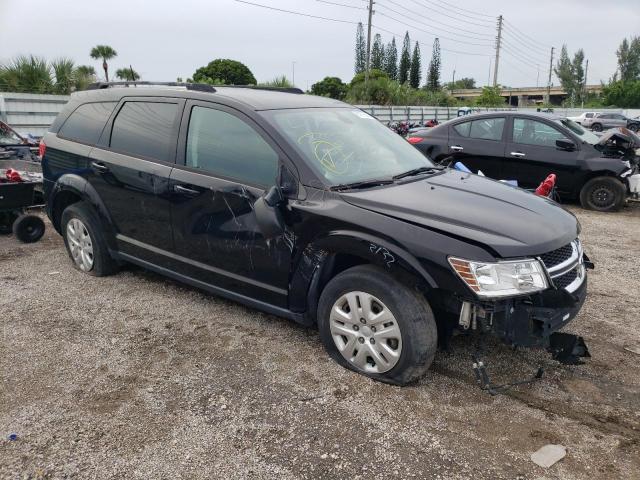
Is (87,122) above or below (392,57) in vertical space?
below

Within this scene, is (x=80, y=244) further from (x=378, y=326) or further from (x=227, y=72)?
(x=227, y=72)

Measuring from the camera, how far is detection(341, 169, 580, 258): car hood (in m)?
2.98

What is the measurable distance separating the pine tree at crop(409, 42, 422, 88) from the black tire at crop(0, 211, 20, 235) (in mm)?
73798

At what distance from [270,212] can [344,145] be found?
0.86 m

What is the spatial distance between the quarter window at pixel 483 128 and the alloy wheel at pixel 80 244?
6299 mm

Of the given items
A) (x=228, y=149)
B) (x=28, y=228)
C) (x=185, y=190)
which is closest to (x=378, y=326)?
(x=228, y=149)

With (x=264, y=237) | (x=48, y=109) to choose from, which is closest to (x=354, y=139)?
(x=264, y=237)

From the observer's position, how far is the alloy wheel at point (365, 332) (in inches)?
124

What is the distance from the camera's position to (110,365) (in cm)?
358

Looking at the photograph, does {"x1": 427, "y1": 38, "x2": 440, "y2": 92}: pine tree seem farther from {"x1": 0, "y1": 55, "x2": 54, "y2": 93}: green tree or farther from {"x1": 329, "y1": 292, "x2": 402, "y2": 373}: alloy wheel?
{"x1": 329, "y1": 292, "x2": 402, "y2": 373}: alloy wheel

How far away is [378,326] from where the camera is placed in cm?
320

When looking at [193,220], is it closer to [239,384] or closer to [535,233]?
[239,384]

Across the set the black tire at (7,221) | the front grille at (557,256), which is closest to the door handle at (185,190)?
the front grille at (557,256)

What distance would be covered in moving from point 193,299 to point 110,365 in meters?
→ 1.19
